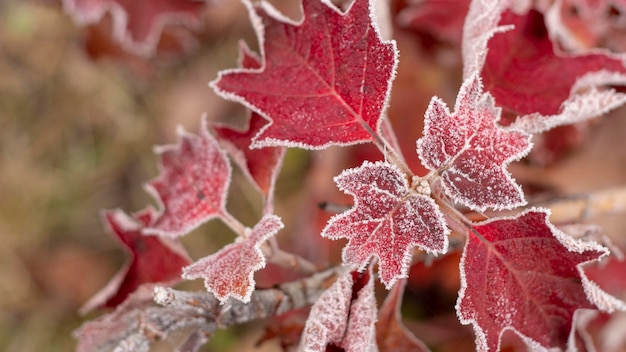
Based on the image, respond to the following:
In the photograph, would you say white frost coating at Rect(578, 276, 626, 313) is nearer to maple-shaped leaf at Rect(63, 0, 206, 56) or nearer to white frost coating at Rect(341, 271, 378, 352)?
white frost coating at Rect(341, 271, 378, 352)

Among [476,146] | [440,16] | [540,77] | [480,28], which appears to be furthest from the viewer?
[440,16]

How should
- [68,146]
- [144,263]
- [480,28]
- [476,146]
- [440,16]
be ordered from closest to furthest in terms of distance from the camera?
[476,146] → [480,28] → [144,263] → [440,16] → [68,146]

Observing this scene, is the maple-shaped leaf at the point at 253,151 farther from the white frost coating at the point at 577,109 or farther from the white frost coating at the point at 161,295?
the white frost coating at the point at 577,109

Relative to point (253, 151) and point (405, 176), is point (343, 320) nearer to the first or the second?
point (405, 176)

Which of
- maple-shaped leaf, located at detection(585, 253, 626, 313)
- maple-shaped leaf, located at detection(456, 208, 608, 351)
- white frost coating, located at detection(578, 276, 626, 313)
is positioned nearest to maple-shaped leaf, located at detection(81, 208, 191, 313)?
maple-shaped leaf, located at detection(456, 208, 608, 351)

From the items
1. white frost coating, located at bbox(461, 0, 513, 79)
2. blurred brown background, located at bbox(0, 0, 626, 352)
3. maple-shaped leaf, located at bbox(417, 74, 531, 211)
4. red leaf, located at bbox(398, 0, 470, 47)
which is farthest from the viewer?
blurred brown background, located at bbox(0, 0, 626, 352)

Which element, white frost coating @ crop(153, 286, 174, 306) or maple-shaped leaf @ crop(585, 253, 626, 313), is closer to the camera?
white frost coating @ crop(153, 286, 174, 306)

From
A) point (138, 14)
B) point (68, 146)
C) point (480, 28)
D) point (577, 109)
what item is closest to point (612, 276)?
point (577, 109)

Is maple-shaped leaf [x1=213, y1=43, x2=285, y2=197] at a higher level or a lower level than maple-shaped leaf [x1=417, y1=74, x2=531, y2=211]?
lower
